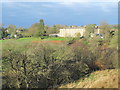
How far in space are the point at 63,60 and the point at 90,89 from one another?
5.41 metres

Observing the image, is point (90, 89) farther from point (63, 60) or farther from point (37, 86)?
point (63, 60)

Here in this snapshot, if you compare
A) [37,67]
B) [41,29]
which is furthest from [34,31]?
[37,67]

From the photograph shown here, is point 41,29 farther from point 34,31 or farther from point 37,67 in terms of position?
point 37,67

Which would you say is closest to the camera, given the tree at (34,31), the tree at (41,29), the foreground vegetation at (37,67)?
the foreground vegetation at (37,67)

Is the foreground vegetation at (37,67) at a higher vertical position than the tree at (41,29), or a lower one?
lower

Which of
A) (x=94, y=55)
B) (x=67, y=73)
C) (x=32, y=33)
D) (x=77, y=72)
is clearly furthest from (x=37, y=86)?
(x=32, y=33)

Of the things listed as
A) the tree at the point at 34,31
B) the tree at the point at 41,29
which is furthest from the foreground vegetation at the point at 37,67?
the tree at the point at 41,29

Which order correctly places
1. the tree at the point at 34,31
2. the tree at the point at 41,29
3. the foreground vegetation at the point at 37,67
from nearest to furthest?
1. the foreground vegetation at the point at 37,67
2. the tree at the point at 34,31
3. the tree at the point at 41,29

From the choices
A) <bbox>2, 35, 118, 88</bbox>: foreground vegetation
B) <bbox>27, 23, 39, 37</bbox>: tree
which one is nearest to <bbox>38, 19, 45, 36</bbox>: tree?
<bbox>27, 23, 39, 37</bbox>: tree

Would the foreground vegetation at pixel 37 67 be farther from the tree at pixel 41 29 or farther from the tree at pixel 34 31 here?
the tree at pixel 41 29

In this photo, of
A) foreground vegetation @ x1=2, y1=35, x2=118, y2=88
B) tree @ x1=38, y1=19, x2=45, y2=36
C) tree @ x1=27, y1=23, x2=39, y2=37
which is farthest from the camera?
tree @ x1=38, y1=19, x2=45, y2=36

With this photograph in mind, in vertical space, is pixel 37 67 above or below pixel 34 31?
below

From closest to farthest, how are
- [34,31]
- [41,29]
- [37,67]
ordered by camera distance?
[37,67] < [34,31] < [41,29]

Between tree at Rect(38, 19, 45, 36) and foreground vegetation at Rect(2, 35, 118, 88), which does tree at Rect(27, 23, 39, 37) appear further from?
foreground vegetation at Rect(2, 35, 118, 88)
